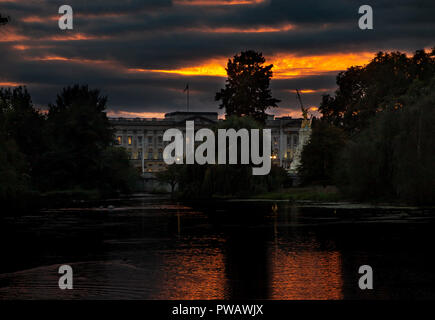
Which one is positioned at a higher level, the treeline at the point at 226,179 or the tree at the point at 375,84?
the tree at the point at 375,84

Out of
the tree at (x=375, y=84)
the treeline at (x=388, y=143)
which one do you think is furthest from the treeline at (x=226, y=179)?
the tree at (x=375, y=84)

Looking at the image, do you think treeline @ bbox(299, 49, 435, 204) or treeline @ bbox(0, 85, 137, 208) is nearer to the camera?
treeline @ bbox(299, 49, 435, 204)

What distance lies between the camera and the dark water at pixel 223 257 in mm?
23688

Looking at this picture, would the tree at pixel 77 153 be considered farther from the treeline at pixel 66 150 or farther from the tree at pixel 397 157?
the tree at pixel 397 157

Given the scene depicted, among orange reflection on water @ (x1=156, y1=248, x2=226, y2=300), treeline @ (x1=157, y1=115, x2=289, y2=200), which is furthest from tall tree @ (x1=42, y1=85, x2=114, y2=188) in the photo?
orange reflection on water @ (x1=156, y1=248, x2=226, y2=300)

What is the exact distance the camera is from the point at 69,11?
150 ft

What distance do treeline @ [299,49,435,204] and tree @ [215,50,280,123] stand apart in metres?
19.8

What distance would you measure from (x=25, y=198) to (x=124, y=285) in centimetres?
5829

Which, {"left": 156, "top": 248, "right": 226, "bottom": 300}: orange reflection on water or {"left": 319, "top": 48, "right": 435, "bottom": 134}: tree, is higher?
{"left": 319, "top": 48, "right": 435, "bottom": 134}: tree

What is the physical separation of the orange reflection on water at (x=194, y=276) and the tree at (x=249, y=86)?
93.1 metres

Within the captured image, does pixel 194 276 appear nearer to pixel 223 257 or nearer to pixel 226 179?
pixel 223 257

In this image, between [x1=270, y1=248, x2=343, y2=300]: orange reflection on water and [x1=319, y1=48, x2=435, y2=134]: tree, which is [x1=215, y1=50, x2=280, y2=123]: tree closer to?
[x1=319, y1=48, x2=435, y2=134]: tree

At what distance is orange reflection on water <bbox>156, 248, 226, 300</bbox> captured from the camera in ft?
75.7

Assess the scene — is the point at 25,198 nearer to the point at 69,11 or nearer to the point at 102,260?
the point at 69,11
